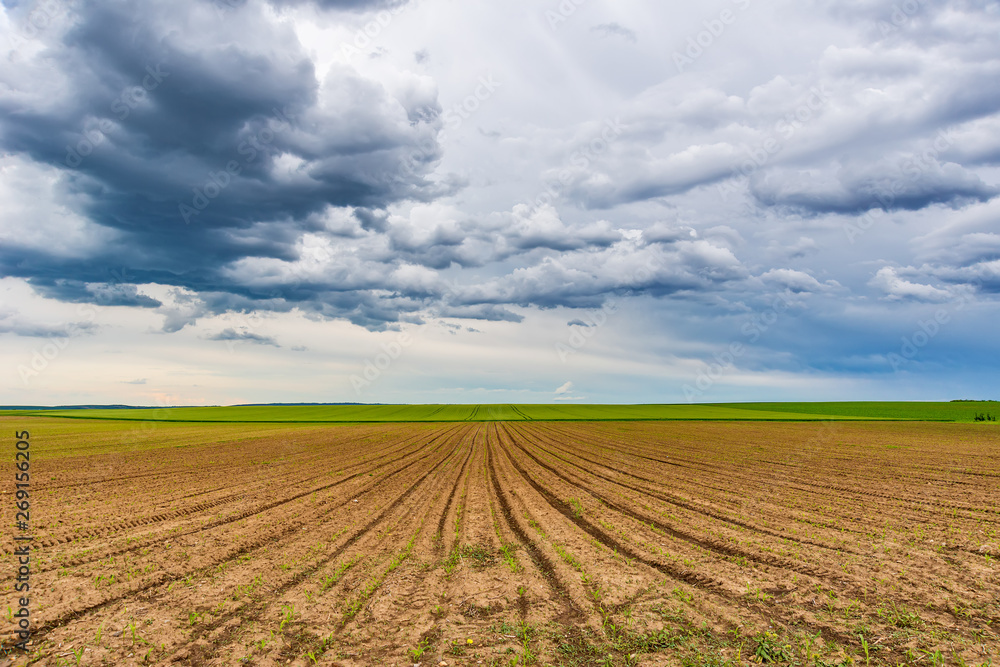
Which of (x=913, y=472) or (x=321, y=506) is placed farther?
(x=913, y=472)

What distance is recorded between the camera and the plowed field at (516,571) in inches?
269

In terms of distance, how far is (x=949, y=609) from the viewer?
7.77 meters

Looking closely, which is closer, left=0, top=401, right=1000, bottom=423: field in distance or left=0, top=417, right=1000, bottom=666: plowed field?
left=0, top=417, right=1000, bottom=666: plowed field

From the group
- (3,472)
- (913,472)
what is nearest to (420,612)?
(913,472)

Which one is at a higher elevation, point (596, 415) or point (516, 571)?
point (516, 571)

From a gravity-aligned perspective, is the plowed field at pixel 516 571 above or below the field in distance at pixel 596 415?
above

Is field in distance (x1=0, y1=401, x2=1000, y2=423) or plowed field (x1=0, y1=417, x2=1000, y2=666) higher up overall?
plowed field (x1=0, y1=417, x2=1000, y2=666)

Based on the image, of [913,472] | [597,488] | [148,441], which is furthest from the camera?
[148,441]

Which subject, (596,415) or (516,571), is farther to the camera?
(596,415)

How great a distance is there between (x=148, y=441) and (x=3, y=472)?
16514 millimetres

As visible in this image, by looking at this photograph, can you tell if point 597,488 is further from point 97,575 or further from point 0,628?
point 0,628

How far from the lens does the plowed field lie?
22.4ft

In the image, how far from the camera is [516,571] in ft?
32.2

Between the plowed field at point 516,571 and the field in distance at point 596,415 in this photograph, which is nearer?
the plowed field at point 516,571
